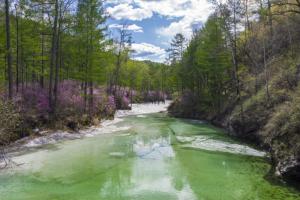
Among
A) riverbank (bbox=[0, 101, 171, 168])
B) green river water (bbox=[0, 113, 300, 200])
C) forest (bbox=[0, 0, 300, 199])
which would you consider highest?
forest (bbox=[0, 0, 300, 199])

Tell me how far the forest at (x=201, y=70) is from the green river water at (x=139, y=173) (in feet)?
4.03

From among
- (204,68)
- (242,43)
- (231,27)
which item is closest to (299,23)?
(231,27)

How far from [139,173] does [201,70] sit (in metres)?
30.4

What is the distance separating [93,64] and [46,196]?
72.1ft

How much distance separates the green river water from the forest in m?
1.23

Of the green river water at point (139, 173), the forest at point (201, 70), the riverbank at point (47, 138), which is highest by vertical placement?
the forest at point (201, 70)

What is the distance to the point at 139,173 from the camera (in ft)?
46.3

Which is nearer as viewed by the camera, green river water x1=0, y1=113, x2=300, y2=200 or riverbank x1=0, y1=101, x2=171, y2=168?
A: green river water x1=0, y1=113, x2=300, y2=200

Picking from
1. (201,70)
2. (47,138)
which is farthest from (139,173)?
(201,70)

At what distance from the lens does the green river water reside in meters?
11.3

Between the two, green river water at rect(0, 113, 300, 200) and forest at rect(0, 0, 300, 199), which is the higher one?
forest at rect(0, 0, 300, 199)

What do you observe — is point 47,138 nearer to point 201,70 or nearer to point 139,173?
point 139,173

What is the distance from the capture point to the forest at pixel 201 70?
17000 millimetres

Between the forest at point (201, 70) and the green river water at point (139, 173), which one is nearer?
the green river water at point (139, 173)
